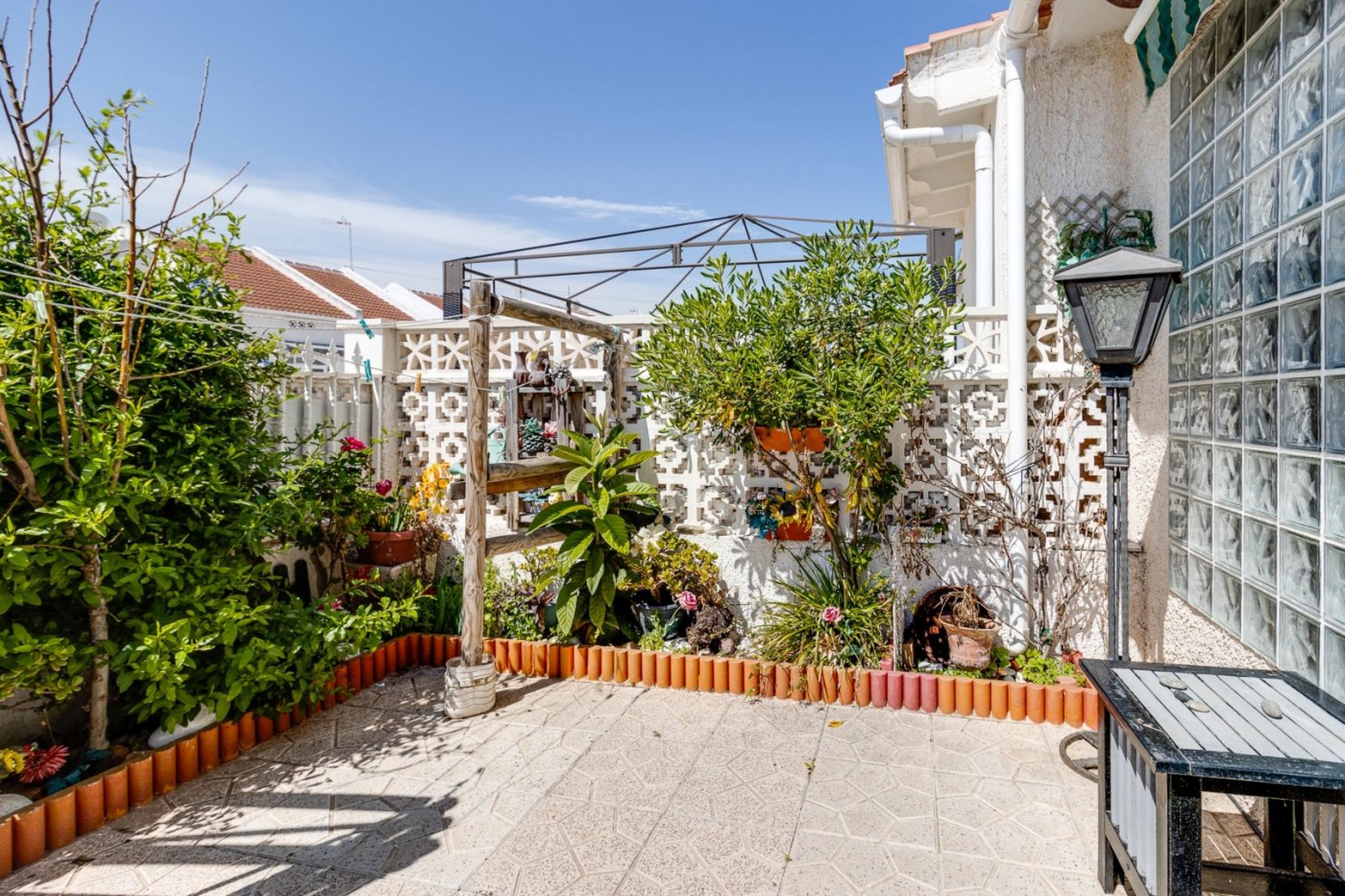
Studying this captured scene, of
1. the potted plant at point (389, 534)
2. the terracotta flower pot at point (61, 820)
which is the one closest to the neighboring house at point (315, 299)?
the potted plant at point (389, 534)

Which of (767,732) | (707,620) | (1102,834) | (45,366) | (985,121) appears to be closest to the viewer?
(1102,834)

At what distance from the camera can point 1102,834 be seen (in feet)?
7.97

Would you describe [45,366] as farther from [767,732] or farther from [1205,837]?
[1205,837]

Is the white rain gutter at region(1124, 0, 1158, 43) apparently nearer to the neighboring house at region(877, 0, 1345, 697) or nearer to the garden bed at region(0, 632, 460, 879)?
the neighboring house at region(877, 0, 1345, 697)

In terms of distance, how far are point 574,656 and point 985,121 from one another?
5.82 m

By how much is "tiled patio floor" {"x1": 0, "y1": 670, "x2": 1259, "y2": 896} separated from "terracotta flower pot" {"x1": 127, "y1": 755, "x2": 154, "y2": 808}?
73 millimetres

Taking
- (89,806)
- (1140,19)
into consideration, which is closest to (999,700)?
(1140,19)

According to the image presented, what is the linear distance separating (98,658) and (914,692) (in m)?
4.27

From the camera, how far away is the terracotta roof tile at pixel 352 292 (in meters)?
19.2

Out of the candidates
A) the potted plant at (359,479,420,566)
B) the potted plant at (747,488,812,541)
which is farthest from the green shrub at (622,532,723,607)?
the potted plant at (359,479,420,566)

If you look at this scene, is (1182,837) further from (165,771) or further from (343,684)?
(343,684)

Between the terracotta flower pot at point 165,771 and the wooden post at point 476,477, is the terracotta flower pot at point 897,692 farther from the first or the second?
the terracotta flower pot at point 165,771

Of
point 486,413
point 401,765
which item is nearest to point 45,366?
point 486,413

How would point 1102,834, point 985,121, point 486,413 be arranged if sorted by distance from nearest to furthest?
point 1102,834
point 486,413
point 985,121
